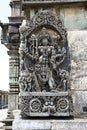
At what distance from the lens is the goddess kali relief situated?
17.7 ft

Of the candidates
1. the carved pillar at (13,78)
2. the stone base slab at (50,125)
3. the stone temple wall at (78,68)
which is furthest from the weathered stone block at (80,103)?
the carved pillar at (13,78)

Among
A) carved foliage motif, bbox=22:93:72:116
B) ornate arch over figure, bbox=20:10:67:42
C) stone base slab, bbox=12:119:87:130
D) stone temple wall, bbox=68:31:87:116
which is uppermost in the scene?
ornate arch over figure, bbox=20:10:67:42

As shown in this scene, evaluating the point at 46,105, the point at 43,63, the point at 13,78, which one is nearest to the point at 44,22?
the point at 43,63

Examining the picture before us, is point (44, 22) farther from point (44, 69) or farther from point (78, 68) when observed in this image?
point (78, 68)

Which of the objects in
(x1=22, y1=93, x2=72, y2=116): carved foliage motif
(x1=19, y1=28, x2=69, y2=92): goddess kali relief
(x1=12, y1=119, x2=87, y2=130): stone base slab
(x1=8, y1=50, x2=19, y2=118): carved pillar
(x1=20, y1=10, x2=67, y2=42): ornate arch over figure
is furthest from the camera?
(x1=8, y1=50, x2=19, y2=118): carved pillar

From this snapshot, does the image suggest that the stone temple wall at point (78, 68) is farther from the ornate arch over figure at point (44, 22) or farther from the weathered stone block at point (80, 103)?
the ornate arch over figure at point (44, 22)

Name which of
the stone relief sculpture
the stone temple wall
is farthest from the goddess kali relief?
the stone temple wall

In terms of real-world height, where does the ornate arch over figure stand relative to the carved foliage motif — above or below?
above

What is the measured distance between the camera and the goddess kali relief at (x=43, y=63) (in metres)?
5.38

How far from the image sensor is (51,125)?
16.3 feet

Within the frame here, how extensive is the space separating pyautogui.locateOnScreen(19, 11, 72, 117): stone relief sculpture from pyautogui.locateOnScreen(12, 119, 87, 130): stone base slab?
18 centimetres

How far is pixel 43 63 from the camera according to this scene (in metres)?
5.44

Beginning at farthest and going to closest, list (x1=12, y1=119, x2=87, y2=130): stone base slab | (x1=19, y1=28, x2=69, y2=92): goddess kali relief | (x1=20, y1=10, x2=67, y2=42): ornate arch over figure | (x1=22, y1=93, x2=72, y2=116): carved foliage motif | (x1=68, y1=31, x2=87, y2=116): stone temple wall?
(x1=20, y1=10, x2=67, y2=42): ornate arch over figure
(x1=68, y1=31, x2=87, y2=116): stone temple wall
(x1=19, y1=28, x2=69, y2=92): goddess kali relief
(x1=22, y1=93, x2=72, y2=116): carved foliage motif
(x1=12, y1=119, x2=87, y2=130): stone base slab

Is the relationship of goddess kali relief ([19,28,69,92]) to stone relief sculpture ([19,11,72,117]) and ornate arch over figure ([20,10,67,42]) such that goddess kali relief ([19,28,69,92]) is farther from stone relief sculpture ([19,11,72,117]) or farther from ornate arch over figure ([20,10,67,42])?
ornate arch over figure ([20,10,67,42])
